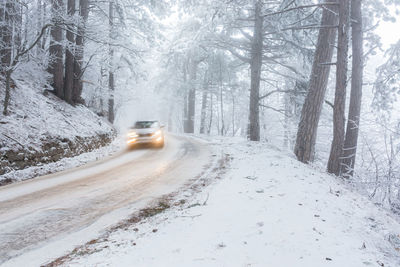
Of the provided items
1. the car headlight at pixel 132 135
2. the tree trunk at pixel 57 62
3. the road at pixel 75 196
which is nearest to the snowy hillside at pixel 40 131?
the tree trunk at pixel 57 62

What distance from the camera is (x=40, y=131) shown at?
31.1ft

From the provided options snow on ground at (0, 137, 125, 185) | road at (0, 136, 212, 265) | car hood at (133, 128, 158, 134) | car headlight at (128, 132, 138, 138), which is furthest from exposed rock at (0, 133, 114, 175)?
car hood at (133, 128, 158, 134)

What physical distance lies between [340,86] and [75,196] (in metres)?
8.15

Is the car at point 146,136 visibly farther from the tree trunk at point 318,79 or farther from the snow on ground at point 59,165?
the tree trunk at point 318,79

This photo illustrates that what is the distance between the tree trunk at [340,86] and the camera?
8.15m

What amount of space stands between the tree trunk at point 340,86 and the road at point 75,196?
434 cm

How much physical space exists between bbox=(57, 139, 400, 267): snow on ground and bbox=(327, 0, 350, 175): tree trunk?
3539mm

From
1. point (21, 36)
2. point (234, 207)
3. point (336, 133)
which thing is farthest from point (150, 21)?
point (234, 207)

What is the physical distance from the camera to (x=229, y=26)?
557 inches

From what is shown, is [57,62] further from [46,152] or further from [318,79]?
[318,79]

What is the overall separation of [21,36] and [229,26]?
947 centimetres

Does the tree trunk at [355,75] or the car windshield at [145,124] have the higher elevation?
the tree trunk at [355,75]

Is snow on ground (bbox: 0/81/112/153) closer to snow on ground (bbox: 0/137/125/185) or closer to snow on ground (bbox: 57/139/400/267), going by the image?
snow on ground (bbox: 0/137/125/185)

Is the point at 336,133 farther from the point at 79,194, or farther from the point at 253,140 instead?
the point at 79,194
